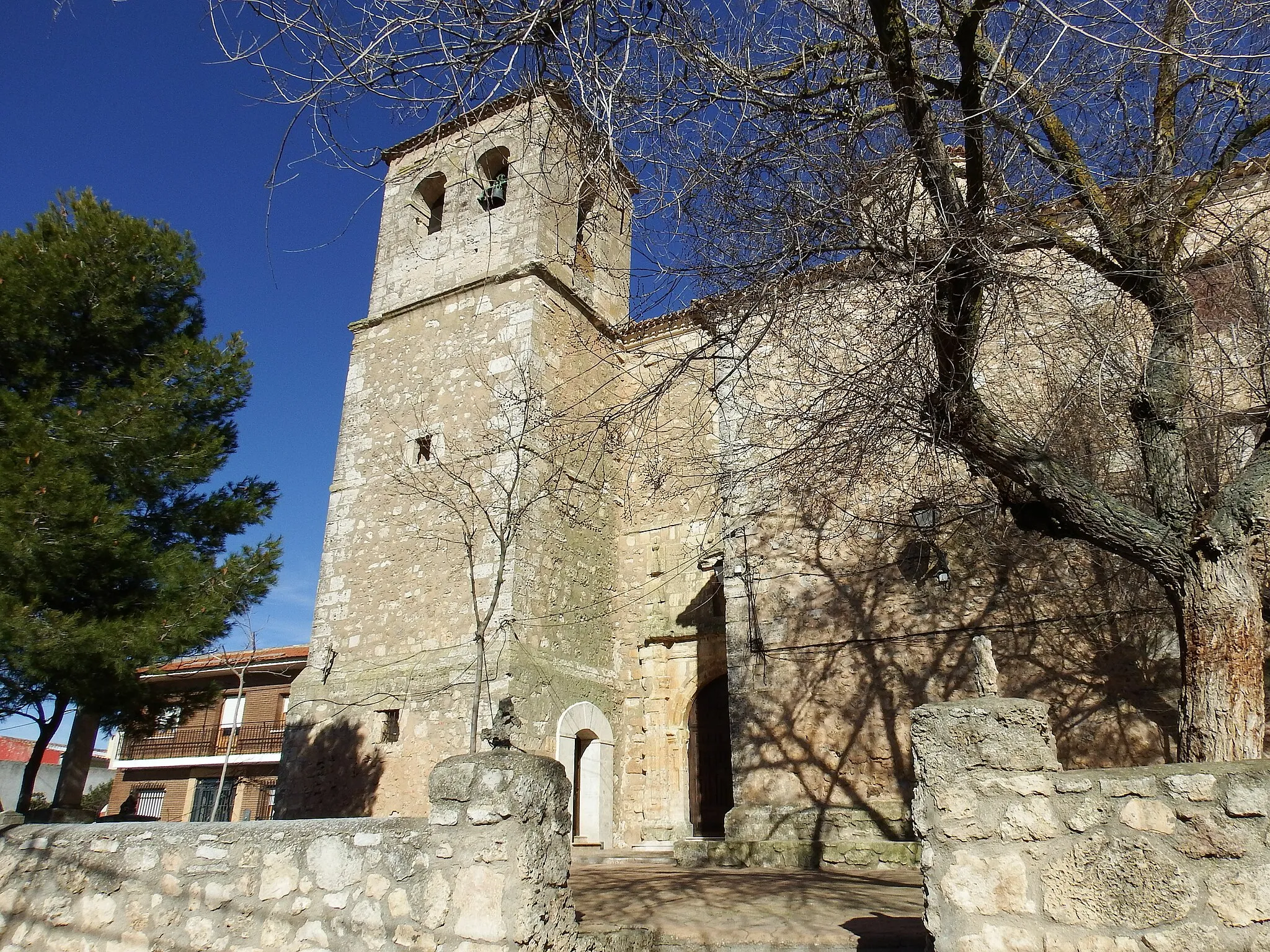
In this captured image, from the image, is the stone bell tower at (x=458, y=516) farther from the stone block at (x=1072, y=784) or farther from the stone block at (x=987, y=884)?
the stone block at (x=1072, y=784)

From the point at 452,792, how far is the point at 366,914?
0.65 m

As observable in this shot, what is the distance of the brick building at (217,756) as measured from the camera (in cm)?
2195

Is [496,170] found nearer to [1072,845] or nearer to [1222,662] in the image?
[1222,662]

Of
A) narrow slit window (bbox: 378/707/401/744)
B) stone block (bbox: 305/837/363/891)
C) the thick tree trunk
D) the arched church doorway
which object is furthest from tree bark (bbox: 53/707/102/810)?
the thick tree trunk

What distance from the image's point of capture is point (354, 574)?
11523 millimetres

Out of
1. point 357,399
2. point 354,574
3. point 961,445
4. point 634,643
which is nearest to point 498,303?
point 357,399

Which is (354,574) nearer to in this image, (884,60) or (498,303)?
(498,303)

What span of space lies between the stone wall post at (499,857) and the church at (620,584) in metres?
1.48

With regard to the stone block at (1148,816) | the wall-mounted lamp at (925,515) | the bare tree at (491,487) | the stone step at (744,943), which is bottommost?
the stone step at (744,943)

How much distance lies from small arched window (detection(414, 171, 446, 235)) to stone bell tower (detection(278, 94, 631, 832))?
17.1 inches

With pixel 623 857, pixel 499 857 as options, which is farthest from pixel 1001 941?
pixel 623 857

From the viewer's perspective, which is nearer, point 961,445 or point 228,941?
point 228,941

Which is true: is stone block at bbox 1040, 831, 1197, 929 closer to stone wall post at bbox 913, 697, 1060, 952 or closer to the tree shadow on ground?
stone wall post at bbox 913, 697, 1060, 952

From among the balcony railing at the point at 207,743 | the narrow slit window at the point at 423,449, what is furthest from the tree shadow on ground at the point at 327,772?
the balcony railing at the point at 207,743
